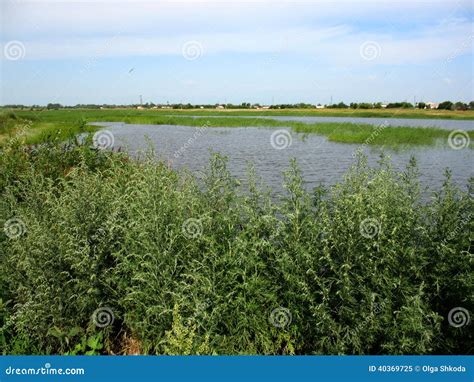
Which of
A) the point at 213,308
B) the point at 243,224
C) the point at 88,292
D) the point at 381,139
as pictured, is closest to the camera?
the point at 213,308

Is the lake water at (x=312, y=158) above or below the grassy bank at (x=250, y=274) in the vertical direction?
below

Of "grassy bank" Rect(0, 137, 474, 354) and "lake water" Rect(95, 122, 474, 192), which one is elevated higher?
"grassy bank" Rect(0, 137, 474, 354)

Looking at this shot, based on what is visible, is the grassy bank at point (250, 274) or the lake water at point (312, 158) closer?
the grassy bank at point (250, 274)

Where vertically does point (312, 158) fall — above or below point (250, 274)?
below

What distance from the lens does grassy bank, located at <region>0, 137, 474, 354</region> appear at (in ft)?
15.2

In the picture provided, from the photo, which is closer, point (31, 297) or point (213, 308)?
point (213, 308)

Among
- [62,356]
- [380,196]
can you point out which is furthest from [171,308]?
[380,196]

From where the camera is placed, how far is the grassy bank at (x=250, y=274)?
464 centimetres

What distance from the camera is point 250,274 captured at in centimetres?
496

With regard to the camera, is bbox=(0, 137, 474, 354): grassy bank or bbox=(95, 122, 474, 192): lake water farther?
bbox=(95, 122, 474, 192): lake water

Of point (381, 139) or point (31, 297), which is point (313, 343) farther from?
point (381, 139)

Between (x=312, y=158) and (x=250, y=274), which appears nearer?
(x=250, y=274)

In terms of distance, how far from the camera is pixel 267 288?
16.1 ft

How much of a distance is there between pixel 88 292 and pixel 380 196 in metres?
3.42
